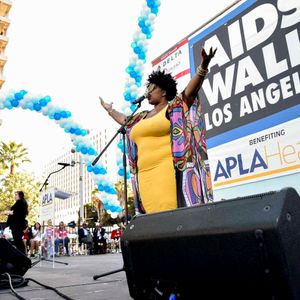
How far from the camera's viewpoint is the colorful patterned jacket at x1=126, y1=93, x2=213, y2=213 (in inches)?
79.4

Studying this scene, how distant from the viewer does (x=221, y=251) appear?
1.23m

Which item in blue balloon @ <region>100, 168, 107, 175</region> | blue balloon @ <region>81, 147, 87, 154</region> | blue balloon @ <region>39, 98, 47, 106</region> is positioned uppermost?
blue balloon @ <region>39, 98, 47, 106</region>

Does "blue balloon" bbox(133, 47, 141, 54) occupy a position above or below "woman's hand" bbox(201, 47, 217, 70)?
above

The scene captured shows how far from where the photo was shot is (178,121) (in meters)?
2.08

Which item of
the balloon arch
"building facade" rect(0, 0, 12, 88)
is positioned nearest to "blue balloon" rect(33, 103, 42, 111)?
the balloon arch

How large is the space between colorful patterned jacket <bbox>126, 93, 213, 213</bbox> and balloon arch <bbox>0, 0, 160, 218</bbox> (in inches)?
172

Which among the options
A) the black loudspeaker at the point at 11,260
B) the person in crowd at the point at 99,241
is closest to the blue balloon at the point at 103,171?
the black loudspeaker at the point at 11,260

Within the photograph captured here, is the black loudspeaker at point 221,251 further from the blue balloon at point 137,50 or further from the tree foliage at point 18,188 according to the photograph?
the tree foliage at point 18,188

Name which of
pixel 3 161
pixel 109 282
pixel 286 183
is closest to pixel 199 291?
pixel 286 183

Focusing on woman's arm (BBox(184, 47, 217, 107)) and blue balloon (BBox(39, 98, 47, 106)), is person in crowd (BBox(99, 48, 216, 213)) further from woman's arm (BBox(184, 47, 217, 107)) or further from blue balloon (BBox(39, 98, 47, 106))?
blue balloon (BBox(39, 98, 47, 106))

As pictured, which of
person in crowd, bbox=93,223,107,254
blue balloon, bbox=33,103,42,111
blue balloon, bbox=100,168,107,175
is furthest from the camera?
person in crowd, bbox=93,223,107,254

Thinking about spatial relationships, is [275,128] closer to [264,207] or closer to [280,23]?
[280,23]

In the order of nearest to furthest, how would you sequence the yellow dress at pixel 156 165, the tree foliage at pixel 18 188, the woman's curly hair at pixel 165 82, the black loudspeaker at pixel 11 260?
the yellow dress at pixel 156 165, the woman's curly hair at pixel 165 82, the black loudspeaker at pixel 11 260, the tree foliage at pixel 18 188

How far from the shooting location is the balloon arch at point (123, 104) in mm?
6773
